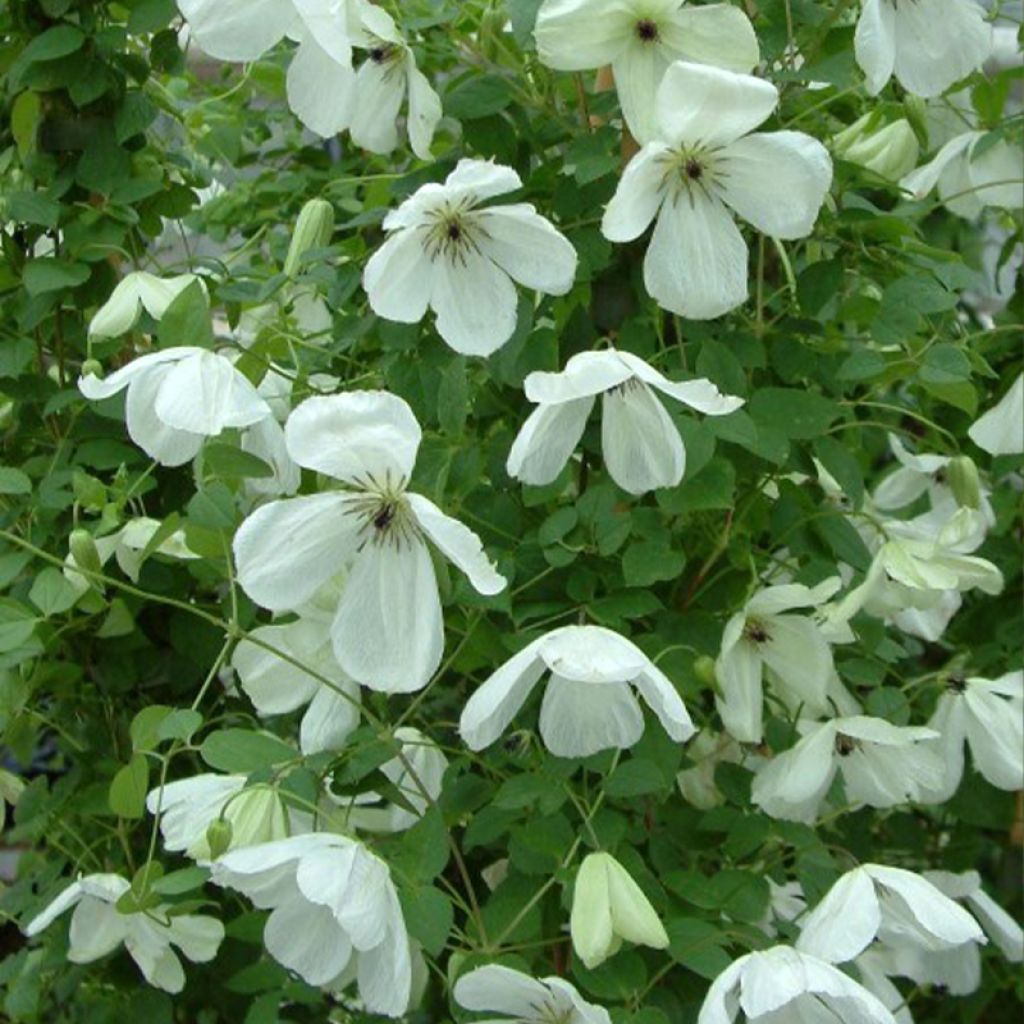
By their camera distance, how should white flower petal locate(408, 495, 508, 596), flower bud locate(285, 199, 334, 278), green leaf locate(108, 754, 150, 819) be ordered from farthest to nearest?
flower bud locate(285, 199, 334, 278) < green leaf locate(108, 754, 150, 819) < white flower petal locate(408, 495, 508, 596)

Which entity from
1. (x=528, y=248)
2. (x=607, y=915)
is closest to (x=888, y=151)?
(x=528, y=248)

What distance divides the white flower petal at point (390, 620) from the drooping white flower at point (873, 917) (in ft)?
0.93

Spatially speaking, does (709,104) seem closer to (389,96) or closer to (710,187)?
(710,187)

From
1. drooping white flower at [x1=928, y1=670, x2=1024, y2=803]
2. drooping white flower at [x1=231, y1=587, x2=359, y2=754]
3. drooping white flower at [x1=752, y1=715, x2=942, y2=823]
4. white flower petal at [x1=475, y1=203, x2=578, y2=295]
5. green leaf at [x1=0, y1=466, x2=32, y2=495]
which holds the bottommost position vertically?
drooping white flower at [x1=928, y1=670, x2=1024, y2=803]

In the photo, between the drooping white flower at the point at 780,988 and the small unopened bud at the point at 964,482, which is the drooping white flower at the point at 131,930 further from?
the small unopened bud at the point at 964,482

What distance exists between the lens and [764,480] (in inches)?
52.2

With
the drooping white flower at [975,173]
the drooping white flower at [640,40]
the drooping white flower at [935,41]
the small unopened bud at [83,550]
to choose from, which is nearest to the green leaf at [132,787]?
the small unopened bud at [83,550]

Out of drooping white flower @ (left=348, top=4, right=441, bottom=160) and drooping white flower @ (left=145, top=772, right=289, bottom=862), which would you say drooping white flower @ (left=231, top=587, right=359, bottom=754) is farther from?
drooping white flower @ (left=348, top=4, right=441, bottom=160)

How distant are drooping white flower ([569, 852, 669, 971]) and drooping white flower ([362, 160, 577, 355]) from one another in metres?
0.33

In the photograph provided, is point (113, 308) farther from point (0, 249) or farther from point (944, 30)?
point (944, 30)

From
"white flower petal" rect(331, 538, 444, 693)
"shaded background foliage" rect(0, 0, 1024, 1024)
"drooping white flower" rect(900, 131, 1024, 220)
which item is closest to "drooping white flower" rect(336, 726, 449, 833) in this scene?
"shaded background foliage" rect(0, 0, 1024, 1024)

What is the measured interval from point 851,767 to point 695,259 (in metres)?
0.38

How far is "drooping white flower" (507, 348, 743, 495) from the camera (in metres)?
1.08

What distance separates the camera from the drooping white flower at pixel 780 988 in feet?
3.45
